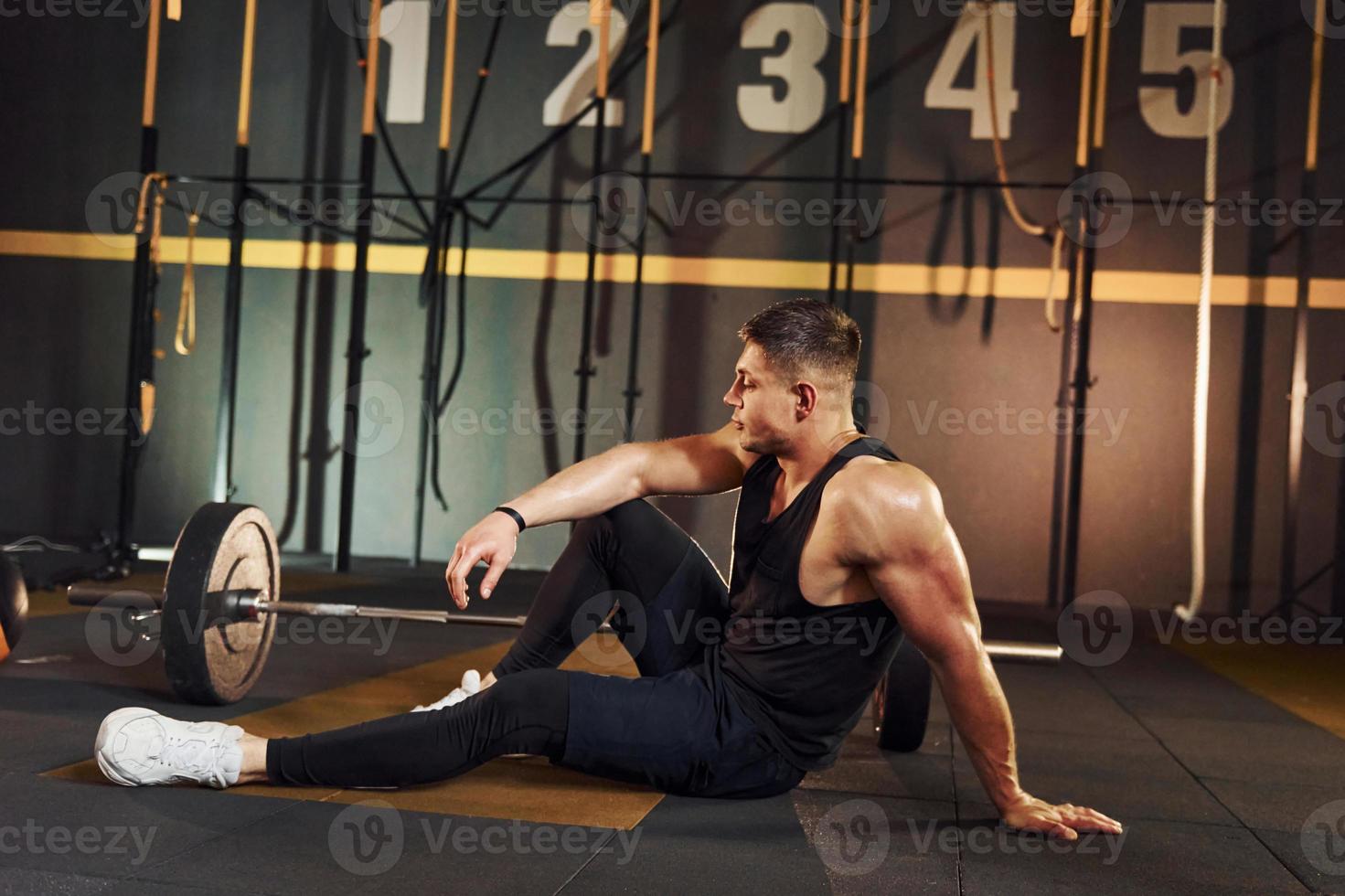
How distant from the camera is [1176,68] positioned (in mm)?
4738

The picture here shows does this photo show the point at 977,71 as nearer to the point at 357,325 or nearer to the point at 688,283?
the point at 688,283

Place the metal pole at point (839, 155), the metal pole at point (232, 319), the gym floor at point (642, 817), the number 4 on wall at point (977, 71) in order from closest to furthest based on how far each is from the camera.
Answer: the gym floor at point (642, 817) < the metal pole at point (839, 155) < the metal pole at point (232, 319) < the number 4 on wall at point (977, 71)

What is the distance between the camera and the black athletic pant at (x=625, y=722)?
5.42 feet

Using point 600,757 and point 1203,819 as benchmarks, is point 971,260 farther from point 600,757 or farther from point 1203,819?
point 600,757

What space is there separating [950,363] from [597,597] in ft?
10.3

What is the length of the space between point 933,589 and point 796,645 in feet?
0.71

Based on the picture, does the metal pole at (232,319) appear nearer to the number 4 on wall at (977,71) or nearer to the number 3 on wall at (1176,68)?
the number 4 on wall at (977,71)

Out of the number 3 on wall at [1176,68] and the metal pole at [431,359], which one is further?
the metal pole at [431,359]

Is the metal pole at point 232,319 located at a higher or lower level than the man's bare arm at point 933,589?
higher

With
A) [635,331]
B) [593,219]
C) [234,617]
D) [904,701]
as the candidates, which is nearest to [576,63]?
[593,219]

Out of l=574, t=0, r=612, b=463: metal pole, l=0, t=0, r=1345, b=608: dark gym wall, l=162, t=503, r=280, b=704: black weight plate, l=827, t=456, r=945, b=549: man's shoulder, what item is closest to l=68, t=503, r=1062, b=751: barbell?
l=162, t=503, r=280, b=704: black weight plate

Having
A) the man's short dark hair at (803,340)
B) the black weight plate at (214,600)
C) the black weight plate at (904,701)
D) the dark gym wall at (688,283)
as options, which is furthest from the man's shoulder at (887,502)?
the dark gym wall at (688,283)

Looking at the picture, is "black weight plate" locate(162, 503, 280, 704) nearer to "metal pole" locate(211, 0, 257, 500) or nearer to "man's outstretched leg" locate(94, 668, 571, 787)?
"man's outstretched leg" locate(94, 668, 571, 787)

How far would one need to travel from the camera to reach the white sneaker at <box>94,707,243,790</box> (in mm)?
1660
